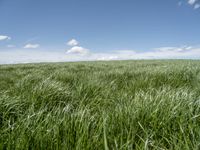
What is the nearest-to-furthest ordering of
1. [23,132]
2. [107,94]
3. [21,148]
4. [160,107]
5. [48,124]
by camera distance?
[21,148] < [23,132] < [48,124] < [160,107] < [107,94]

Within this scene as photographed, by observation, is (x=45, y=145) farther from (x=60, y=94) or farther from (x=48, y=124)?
(x=60, y=94)

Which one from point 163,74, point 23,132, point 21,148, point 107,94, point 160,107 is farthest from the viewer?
point 163,74

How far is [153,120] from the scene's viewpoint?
7.02 feet

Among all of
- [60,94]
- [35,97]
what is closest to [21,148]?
[35,97]

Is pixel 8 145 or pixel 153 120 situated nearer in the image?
pixel 8 145

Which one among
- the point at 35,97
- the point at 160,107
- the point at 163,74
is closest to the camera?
the point at 160,107

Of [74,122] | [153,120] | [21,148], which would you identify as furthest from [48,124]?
[153,120]

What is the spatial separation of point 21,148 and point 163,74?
425 centimetres

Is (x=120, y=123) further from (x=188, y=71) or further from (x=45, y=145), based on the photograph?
(x=188, y=71)

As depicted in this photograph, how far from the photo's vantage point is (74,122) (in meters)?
2.08

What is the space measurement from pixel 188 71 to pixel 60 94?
3295mm

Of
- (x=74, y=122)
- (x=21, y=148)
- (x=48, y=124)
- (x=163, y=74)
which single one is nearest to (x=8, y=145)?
(x=21, y=148)

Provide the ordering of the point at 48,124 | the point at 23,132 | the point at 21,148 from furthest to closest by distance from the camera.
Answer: the point at 48,124 < the point at 23,132 < the point at 21,148

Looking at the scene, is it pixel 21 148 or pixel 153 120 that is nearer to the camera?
pixel 21 148
